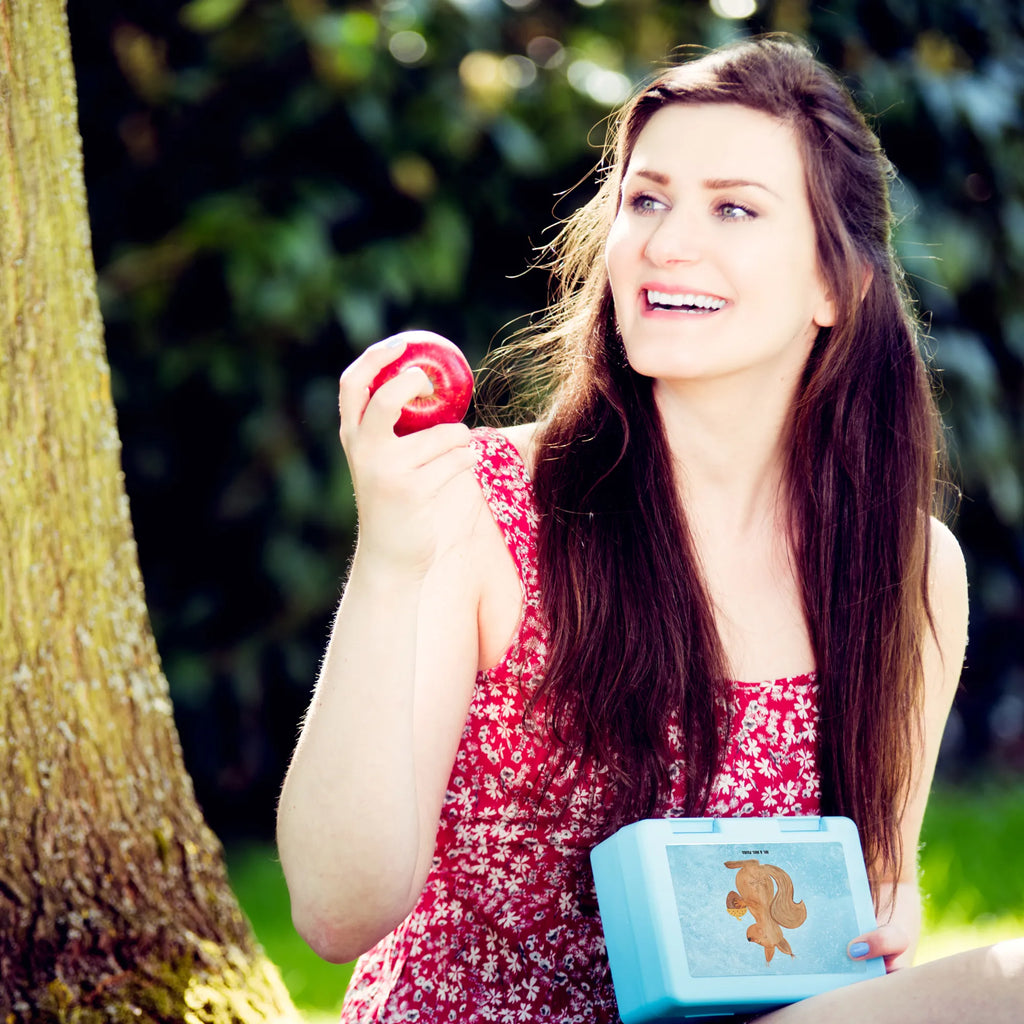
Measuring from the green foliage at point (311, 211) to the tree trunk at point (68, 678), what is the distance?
171 cm

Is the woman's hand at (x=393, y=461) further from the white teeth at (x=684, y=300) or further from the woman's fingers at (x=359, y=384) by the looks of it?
the white teeth at (x=684, y=300)

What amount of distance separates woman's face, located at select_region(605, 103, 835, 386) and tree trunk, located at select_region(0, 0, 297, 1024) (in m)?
0.83

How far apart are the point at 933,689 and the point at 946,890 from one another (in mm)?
1629

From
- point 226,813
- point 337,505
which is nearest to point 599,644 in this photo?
point 337,505

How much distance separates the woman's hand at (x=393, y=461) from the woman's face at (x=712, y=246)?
23.0 inches

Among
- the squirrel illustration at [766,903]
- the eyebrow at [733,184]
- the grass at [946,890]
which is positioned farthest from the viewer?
the grass at [946,890]

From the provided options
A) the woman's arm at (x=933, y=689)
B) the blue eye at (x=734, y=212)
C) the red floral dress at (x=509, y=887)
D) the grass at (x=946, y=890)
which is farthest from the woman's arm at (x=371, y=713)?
the grass at (x=946, y=890)

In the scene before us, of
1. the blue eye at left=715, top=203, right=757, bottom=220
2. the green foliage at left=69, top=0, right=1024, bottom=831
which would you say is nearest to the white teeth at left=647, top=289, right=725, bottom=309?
the blue eye at left=715, top=203, right=757, bottom=220

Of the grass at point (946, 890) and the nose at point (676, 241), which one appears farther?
the grass at point (946, 890)

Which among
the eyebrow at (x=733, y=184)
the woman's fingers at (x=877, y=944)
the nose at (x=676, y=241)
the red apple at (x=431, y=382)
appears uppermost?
the eyebrow at (x=733, y=184)

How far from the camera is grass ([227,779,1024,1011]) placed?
129 inches

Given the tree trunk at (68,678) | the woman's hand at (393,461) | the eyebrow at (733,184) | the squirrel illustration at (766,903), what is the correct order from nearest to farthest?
the woman's hand at (393,461) < the squirrel illustration at (766,903) < the tree trunk at (68,678) < the eyebrow at (733,184)

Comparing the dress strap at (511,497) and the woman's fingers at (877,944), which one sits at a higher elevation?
the dress strap at (511,497)

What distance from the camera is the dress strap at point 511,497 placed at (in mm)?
2053
